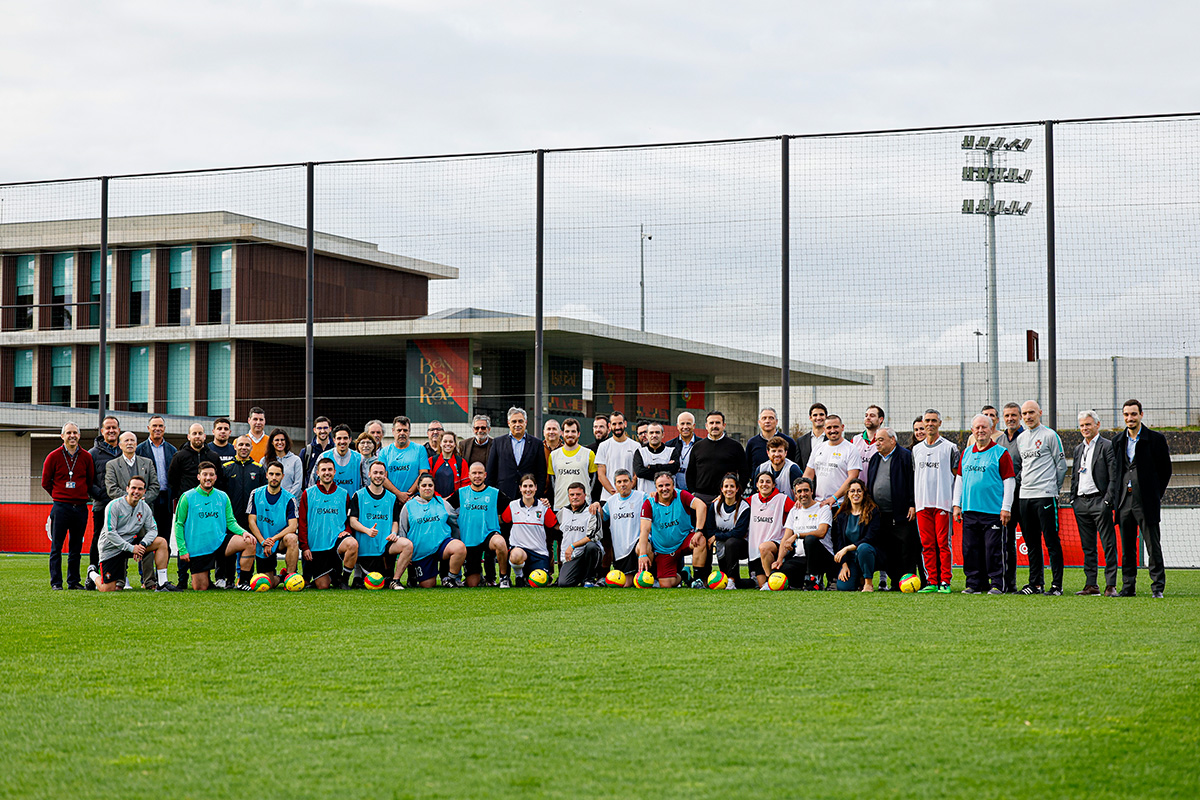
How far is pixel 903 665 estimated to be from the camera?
5.34m

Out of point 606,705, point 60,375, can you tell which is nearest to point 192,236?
point 60,375

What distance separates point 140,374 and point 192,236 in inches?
167

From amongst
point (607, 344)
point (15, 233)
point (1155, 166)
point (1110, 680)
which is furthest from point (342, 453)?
point (15, 233)

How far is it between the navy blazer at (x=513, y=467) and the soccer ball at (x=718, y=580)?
5.89 ft

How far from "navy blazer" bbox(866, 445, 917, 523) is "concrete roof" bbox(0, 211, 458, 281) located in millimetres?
7270

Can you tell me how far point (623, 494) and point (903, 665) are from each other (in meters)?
5.58

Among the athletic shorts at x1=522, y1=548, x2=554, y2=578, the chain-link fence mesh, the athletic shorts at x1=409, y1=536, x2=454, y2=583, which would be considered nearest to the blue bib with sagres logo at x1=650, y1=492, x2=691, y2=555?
the athletic shorts at x1=522, y1=548, x2=554, y2=578

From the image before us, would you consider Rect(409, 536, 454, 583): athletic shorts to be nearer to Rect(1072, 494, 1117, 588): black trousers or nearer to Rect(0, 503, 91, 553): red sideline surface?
Rect(1072, 494, 1117, 588): black trousers

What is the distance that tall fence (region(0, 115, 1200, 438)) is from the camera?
1234 cm

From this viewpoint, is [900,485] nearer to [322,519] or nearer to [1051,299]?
[1051,299]

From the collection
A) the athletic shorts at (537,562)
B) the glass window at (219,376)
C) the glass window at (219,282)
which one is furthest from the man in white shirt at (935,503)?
the glass window at (219,282)

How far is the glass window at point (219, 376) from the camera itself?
26.5 meters

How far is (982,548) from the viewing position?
981 cm

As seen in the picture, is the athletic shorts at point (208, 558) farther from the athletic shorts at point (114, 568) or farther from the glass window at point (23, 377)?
the glass window at point (23, 377)
